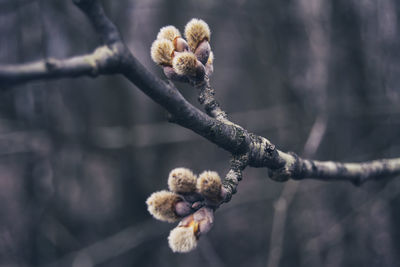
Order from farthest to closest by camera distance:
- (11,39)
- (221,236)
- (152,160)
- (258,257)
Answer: (221,236) → (258,257) → (152,160) → (11,39)

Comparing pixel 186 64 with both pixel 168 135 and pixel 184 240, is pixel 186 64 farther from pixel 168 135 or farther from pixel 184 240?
pixel 168 135

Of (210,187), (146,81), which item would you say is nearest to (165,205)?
(210,187)

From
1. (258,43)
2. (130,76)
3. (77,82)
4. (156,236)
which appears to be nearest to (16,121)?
(77,82)

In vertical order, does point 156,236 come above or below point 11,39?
below

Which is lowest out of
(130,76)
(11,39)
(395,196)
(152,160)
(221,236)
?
(221,236)

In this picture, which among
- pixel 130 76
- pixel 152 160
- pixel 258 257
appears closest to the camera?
pixel 130 76

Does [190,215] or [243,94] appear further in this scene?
[243,94]

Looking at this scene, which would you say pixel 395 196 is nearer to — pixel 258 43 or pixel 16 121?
pixel 258 43
